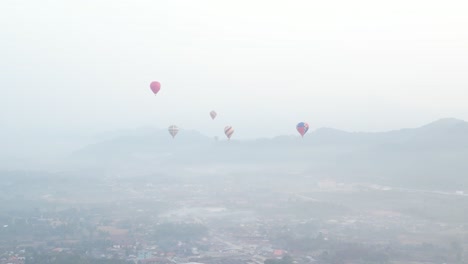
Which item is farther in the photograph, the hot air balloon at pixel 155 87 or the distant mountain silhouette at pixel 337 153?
the distant mountain silhouette at pixel 337 153

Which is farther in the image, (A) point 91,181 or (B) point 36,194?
(A) point 91,181

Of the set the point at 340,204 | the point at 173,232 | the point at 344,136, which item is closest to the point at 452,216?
the point at 340,204

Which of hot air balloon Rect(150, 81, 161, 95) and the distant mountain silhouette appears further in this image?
the distant mountain silhouette

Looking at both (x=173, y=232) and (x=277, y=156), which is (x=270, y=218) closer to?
(x=173, y=232)

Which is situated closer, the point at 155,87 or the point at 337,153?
the point at 155,87

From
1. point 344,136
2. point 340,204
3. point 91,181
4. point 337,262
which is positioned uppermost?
point 344,136

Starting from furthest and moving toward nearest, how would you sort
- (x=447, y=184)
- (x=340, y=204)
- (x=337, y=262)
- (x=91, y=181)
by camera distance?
(x=91, y=181) → (x=447, y=184) → (x=340, y=204) → (x=337, y=262)

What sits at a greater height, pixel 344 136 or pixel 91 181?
pixel 344 136

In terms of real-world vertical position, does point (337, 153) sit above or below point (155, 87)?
below
